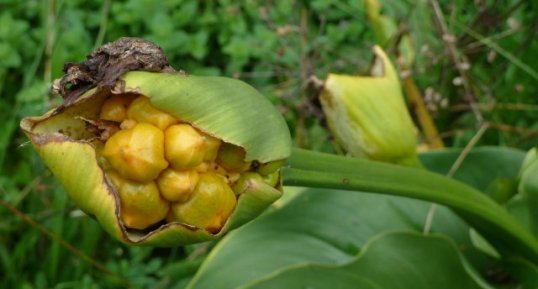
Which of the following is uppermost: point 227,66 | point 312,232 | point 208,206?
point 208,206

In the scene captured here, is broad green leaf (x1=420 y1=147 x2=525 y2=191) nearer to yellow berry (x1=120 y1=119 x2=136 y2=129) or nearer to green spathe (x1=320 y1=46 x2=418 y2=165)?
green spathe (x1=320 y1=46 x2=418 y2=165)

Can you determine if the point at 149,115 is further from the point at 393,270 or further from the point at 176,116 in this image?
the point at 393,270

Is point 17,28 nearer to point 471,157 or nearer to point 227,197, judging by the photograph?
point 471,157

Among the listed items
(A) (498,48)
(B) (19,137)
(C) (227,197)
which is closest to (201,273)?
(C) (227,197)

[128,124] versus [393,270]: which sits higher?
[128,124]

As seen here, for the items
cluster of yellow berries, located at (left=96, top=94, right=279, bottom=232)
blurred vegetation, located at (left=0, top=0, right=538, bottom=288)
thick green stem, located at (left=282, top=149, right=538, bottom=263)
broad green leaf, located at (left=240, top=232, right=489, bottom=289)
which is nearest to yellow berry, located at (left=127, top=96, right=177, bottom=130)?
cluster of yellow berries, located at (left=96, top=94, right=279, bottom=232)

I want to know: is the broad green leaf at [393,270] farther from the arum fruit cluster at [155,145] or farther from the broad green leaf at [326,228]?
the arum fruit cluster at [155,145]

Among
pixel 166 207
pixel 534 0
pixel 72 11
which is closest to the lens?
pixel 166 207

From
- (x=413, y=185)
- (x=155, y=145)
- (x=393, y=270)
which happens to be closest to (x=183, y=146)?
(x=155, y=145)
